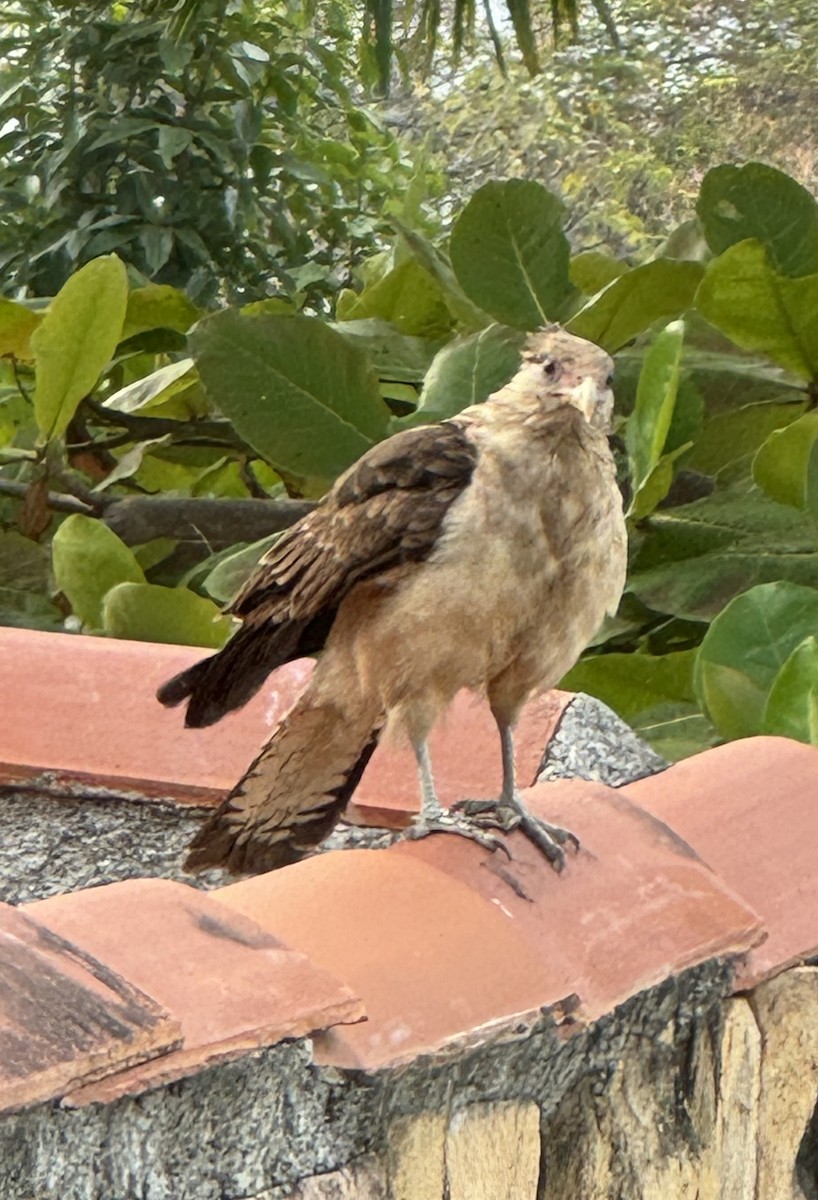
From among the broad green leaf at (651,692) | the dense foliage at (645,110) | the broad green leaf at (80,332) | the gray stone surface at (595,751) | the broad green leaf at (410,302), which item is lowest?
the dense foliage at (645,110)

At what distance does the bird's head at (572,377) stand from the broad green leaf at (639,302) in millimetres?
294

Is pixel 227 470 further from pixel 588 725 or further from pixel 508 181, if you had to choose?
pixel 588 725

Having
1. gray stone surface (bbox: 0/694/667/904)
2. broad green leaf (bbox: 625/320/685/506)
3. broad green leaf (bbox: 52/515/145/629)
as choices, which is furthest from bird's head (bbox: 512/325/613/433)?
broad green leaf (bbox: 52/515/145/629)

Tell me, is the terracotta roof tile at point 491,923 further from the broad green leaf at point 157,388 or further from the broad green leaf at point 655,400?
the broad green leaf at point 157,388

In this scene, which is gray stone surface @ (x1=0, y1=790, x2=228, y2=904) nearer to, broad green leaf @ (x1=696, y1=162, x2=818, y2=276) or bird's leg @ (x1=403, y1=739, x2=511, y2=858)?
bird's leg @ (x1=403, y1=739, x2=511, y2=858)

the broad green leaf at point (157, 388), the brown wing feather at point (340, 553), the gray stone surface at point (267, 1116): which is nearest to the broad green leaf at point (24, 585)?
the broad green leaf at point (157, 388)

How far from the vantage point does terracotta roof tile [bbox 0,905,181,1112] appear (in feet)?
1.60

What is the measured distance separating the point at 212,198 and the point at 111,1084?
93.1 inches

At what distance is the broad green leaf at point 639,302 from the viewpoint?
1.27 metres

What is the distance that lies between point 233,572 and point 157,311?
463mm

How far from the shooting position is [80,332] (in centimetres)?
128

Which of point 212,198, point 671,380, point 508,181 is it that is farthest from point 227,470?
point 212,198

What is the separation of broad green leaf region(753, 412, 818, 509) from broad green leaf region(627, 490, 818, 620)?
6 centimetres

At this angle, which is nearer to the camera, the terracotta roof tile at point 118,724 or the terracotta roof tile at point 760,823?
the terracotta roof tile at point 760,823
